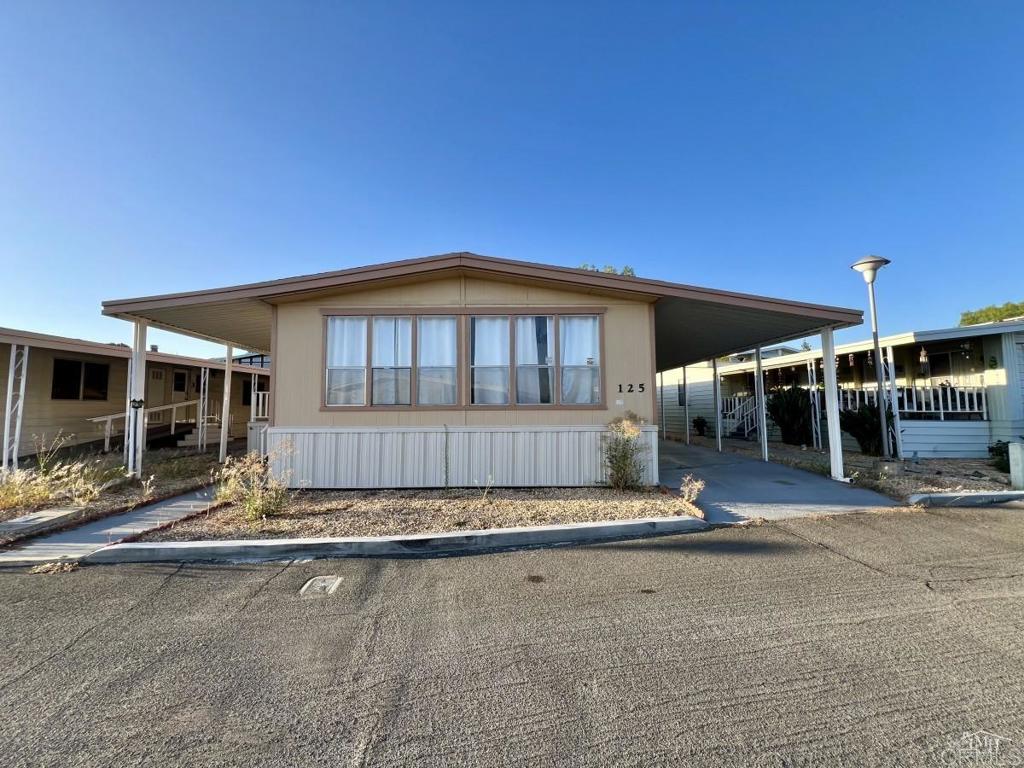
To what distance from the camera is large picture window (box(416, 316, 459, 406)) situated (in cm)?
730

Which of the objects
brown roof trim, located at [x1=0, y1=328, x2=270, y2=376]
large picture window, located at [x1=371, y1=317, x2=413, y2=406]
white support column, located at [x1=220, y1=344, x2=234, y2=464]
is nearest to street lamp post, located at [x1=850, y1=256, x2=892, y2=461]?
large picture window, located at [x1=371, y1=317, x2=413, y2=406]

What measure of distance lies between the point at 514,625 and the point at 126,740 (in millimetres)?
1932

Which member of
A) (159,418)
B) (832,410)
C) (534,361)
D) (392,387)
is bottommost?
(159,418)

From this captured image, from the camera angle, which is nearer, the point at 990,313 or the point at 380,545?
the point at 380,545

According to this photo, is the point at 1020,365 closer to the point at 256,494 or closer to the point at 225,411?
the point at 256,494

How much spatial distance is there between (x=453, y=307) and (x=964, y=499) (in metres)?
7.73

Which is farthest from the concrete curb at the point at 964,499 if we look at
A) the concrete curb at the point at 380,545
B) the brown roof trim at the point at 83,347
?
the brown roof trim at the point at 83,347

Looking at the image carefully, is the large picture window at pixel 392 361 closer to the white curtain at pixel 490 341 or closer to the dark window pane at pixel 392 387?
the dark window pane at pixel 392 387

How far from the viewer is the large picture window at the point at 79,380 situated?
11422 millimetres

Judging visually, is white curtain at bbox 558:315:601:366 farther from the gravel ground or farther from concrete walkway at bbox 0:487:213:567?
concrete walkway at bbox 0:487:213:567

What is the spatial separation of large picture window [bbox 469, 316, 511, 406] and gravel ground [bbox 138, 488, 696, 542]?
4.92 ft

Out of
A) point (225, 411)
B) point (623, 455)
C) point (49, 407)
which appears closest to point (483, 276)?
point (623, 455)

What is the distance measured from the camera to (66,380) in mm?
11625

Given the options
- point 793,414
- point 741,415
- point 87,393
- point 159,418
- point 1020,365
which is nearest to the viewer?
point 1020,365
